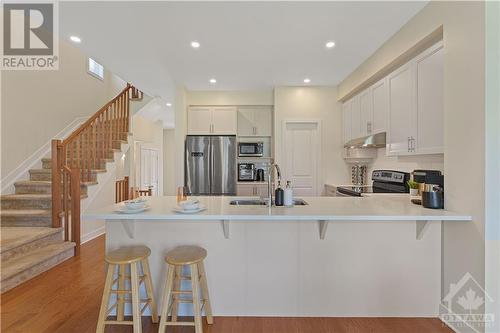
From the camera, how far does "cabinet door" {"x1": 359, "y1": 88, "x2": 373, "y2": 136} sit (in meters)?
3.65

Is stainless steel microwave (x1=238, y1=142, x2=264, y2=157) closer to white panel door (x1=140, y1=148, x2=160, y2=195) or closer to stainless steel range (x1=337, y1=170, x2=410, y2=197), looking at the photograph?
stainless steel range (x1=337, y1=170, x2=410, y2=197)

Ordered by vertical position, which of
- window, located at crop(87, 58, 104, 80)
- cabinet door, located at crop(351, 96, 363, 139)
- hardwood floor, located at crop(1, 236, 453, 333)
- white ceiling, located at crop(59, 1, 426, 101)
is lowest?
hardwood floor, located at crop(1, 236, 453, 333)

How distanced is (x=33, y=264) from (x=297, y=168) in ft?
12.8

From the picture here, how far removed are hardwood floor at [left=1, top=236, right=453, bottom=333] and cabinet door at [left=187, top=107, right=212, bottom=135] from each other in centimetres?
317

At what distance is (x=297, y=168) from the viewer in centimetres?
486

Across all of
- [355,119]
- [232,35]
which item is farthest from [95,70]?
[355,119]

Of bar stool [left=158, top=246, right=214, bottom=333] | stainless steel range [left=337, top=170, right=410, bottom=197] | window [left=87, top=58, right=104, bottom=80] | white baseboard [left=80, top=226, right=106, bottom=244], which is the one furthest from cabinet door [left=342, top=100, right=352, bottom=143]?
window [left=87, top=58, right=104, bottom=80]

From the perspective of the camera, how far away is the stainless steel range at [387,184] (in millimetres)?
3104

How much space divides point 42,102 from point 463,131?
5.69 metres

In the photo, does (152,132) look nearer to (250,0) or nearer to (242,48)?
(242,48)

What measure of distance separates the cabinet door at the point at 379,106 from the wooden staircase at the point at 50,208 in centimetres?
405

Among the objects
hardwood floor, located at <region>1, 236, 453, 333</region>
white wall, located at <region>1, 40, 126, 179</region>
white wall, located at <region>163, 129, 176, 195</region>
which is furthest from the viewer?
white wall, located at <region>163, 129, 176, 195</region>

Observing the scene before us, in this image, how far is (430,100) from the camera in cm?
241
